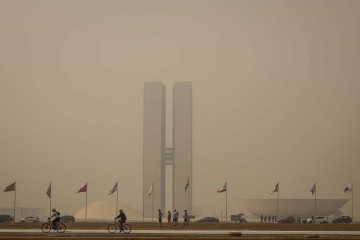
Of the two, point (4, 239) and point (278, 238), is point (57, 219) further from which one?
point (278, 238)

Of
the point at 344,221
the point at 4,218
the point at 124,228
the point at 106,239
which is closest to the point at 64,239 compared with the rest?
the point at 106,239

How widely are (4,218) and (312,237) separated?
10579 cm

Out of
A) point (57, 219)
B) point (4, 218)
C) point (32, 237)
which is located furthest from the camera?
point (4, 218)

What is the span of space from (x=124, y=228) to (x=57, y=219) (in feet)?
19.3

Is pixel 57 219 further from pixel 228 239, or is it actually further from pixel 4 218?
pixel 4 218

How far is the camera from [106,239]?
57062mm

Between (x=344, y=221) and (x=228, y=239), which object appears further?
(x=344, y=221)

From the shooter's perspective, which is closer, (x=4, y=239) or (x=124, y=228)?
(x=4, y=239)

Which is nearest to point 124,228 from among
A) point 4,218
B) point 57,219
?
point 57,219

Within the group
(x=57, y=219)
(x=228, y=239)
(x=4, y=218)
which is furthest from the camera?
(x=4, y=218)

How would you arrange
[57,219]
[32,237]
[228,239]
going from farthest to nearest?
[57,219] < [32,237] < [228,239]

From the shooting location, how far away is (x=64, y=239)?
56.9m

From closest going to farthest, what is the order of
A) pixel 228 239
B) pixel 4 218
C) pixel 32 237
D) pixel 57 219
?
pixel 228 239 < pixel 32 237 < pixel 57 219 < pixel 4 218

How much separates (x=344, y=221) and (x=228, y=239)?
110 m
